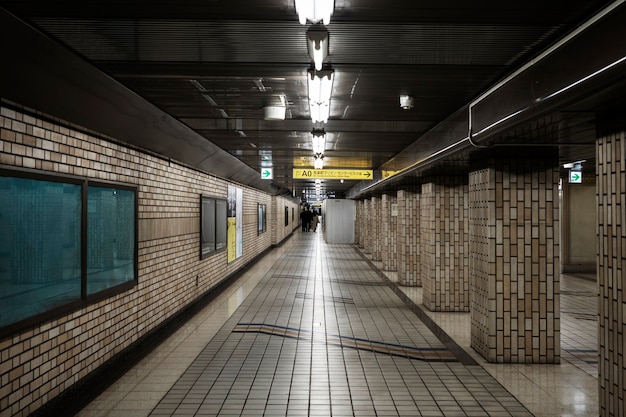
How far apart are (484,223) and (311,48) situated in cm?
326

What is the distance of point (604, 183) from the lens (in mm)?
3502

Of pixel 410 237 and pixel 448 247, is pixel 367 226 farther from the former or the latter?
pixel 448 247

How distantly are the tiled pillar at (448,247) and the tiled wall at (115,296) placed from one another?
394 centimetres

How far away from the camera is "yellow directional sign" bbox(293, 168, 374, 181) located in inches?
487

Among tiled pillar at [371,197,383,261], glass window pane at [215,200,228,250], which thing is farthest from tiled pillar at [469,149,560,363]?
tiled pillar at [371,197,383,261]

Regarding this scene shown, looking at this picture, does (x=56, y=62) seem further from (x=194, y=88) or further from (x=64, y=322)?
(x=64, y=322)

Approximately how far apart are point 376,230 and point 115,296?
12.5 metres

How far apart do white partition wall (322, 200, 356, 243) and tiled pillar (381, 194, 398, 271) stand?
10.7 m

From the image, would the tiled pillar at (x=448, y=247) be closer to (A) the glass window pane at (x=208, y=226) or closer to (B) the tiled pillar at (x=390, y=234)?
(A) the glass window pane at (x=208, y=226)

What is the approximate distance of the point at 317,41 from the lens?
3.19 m

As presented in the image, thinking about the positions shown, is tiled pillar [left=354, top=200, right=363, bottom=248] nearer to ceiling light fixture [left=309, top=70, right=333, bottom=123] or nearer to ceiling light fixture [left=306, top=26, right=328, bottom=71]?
ceiling light fixture [left=309, top=70, right=333, bottom=123]

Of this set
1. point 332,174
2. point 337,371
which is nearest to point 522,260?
point 337,371

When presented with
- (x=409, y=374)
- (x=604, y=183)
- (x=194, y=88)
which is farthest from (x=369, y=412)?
(x=194, y=88)

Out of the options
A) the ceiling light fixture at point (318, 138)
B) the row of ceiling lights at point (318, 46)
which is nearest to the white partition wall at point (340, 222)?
the ceiling light fixture at point (318, 138)
